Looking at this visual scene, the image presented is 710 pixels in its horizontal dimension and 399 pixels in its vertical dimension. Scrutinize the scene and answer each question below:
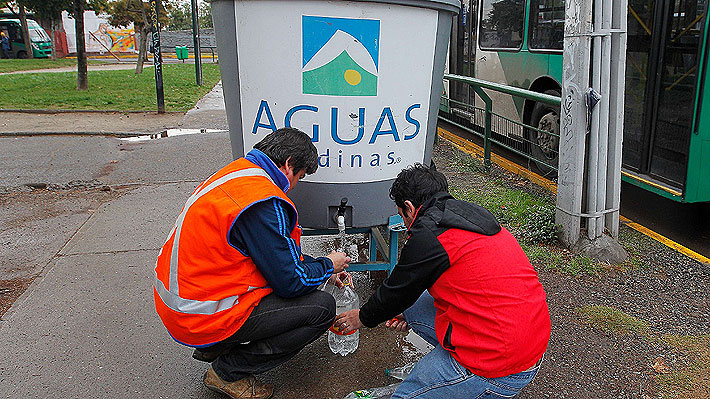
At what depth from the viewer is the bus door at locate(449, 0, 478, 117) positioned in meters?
8.29

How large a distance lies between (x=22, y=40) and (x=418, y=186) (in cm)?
3571

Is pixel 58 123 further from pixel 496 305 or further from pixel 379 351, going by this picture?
pixel 496 305

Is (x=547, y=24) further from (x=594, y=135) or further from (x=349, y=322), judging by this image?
(x=349, y=322)

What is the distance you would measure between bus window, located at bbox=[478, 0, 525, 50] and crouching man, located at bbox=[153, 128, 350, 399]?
5.26 metres

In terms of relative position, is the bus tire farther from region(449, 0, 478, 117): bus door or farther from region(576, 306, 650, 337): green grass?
region(576, 306, 650, 337): green grass

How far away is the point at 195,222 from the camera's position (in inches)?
85.7

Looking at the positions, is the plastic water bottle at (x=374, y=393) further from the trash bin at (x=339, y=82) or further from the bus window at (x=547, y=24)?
the bus window at (x=547, y=24)

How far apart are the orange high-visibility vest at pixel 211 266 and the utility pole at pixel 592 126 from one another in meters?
2.41

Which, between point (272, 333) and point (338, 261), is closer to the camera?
point (272, 333)

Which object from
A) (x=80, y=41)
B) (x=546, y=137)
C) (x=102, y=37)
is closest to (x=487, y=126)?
(x=546, y=137)

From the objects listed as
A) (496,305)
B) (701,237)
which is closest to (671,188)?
(701,237)

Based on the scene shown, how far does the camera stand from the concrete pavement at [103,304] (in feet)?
8.96

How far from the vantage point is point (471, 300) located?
1981 mm

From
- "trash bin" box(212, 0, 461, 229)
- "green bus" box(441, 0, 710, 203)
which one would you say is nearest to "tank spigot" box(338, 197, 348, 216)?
"trash bin" box(212, 0, 461, 229)
